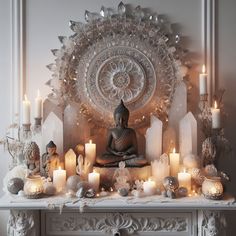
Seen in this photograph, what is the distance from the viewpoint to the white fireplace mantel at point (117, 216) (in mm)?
1508

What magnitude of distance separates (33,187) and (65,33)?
0.82 meters

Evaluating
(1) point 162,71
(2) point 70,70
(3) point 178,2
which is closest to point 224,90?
(1) point 162,71

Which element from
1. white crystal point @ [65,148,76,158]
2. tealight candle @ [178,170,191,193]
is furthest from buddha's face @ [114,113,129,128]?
tealight candle @ [178,170,191,193]

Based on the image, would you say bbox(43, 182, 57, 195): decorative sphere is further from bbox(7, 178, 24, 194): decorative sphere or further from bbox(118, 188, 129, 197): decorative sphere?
bbox(118, 188, 129, 197): decorative sphere

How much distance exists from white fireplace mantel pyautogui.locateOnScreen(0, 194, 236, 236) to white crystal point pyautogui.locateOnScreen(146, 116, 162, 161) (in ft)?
0.83

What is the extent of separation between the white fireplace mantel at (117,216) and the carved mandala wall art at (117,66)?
501 millimetres

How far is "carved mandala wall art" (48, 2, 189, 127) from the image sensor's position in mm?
1895

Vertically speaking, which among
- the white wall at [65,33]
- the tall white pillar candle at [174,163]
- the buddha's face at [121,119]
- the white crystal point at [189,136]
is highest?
the white wall at [65,33]

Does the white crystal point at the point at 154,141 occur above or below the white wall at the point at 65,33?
below

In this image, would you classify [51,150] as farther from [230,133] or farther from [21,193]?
[230,133]

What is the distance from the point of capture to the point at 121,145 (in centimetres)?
173

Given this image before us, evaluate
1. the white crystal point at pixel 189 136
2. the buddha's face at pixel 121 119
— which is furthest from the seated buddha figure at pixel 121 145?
the white crystal point at pixel 189 136

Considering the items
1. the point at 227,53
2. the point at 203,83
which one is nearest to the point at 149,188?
the point at 203,83

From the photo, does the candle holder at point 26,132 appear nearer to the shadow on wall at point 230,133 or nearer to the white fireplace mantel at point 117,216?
the white fireplace mantel at point 117,216
